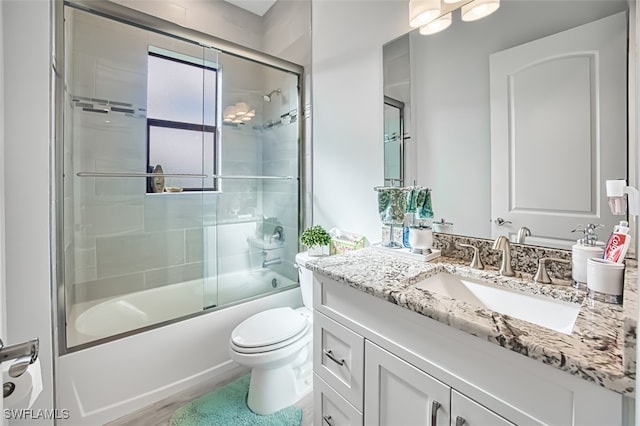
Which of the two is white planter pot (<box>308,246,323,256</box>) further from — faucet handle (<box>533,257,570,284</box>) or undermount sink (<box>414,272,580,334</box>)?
faucet handle (<box>533,257,570,284</box>)

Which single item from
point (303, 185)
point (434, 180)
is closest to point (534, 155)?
point (434, 180)

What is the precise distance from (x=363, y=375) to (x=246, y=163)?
2084 mm

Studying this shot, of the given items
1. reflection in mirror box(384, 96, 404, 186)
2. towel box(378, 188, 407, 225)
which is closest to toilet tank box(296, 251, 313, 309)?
towel box(378, 188, 407, 225)

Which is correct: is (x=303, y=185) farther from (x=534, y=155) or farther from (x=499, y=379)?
(x=499, y=379)

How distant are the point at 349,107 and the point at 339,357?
1403 millimetres

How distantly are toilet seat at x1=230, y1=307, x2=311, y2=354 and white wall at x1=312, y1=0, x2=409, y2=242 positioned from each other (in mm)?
633

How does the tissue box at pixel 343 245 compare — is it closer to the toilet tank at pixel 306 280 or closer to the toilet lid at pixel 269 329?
the toilet tank at pixel 306 280

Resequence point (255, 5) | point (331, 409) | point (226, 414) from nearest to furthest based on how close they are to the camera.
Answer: point (331, 409) < point (226, 414) < point (255, 5)

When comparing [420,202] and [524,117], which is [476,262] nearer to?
[420,202]

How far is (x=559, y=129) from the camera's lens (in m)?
0.99

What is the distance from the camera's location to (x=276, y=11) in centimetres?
244

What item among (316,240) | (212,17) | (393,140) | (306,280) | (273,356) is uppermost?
(212,17)

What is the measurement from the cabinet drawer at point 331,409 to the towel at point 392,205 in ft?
2.55

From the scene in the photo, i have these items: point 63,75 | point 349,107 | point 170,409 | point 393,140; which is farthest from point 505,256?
point 63,75
